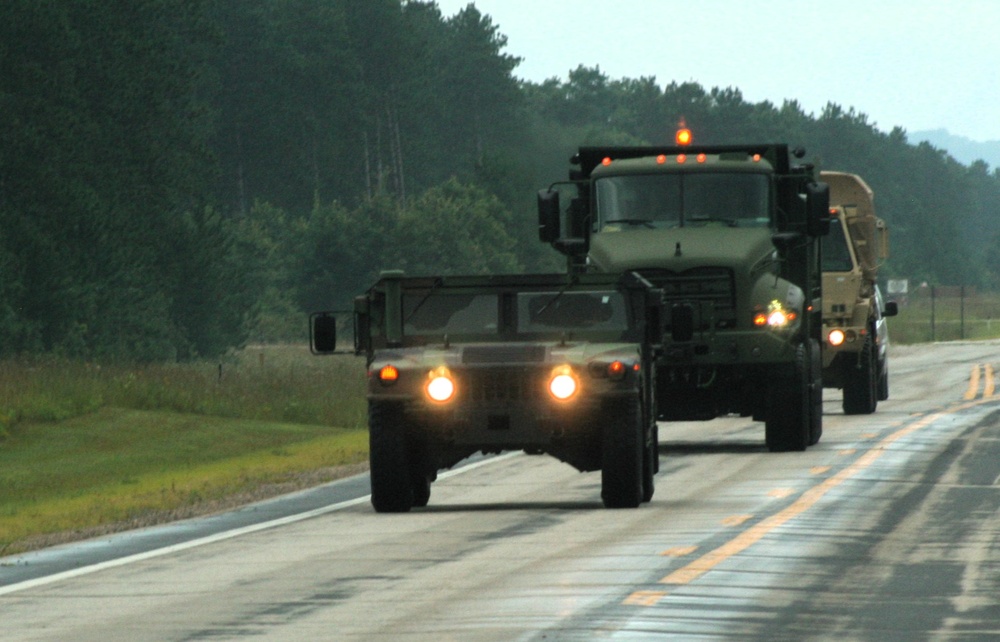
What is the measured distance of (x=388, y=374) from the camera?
56.6 ft

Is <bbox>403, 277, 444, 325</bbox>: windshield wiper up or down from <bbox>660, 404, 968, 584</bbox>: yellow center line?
up

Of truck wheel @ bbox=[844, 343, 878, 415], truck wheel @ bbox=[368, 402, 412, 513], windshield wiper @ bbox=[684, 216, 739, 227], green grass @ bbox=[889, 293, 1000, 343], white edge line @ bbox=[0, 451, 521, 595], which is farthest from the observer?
green grass @ bbox=[889, 293, 1000, 343]

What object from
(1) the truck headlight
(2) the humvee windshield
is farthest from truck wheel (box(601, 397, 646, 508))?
(1) the truck headlight

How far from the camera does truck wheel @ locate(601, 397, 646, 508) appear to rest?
17156mm

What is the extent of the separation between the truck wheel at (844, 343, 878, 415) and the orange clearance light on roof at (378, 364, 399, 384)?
1522cm

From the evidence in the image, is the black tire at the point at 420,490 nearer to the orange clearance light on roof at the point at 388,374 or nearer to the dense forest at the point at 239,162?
the orange clearance light on roof at the point at 388,374

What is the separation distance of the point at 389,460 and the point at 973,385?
25631 millimetres

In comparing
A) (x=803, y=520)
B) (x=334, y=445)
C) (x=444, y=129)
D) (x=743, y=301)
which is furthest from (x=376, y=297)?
(x=444, y=129)

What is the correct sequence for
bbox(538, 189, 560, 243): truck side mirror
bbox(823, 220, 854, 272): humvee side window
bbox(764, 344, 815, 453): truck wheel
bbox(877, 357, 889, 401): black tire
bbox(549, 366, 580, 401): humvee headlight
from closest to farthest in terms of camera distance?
bbox(549, 366, 580, 401): humvee headlight < bbox(538, 189, 560, 243): truck side mirror < bbox(764, 344, 815, 453): truck wheel < bbox(823, 220, 854, 272): humvee side window < bbox(877, 357, 889, 401): black tire

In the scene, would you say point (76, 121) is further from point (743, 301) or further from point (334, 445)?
point (743, 301)

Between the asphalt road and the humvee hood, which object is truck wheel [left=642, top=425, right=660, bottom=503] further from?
the humvee hood

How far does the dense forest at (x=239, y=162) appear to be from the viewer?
6425 cm

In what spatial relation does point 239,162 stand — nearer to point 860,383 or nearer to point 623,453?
point 860,383

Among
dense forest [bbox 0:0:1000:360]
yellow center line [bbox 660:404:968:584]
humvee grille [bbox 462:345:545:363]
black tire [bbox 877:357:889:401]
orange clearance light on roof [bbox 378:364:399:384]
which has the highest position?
dense forest [bbox 0:0:1000:360]
